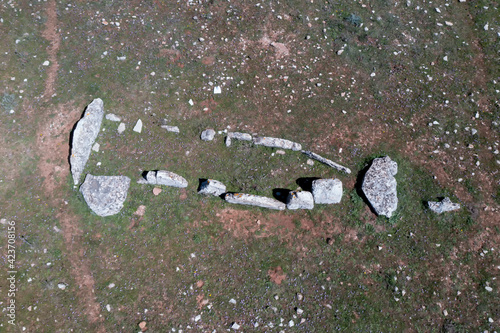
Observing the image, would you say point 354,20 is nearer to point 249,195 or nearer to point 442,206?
point 442,206

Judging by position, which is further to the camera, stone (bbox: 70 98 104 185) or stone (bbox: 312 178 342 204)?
stone (bbox: 70 98 104 185)

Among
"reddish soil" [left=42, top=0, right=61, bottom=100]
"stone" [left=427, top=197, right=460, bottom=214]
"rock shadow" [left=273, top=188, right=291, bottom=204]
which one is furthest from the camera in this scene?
"reddish soil" [left=42, top=0, right=61, bottom=100]

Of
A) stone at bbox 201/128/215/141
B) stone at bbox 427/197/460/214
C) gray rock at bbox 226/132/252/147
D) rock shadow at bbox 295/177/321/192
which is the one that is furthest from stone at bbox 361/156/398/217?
stone at bbox 201/128/215/141

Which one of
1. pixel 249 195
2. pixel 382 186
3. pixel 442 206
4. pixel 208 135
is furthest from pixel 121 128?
pixel 442 206

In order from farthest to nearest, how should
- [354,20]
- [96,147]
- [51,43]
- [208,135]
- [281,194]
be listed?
[354,20] < [51,43] < [208,135] < [96,147] < [281,194]

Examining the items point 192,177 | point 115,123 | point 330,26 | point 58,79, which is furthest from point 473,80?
point 58,79

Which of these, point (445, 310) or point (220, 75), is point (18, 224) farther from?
point (445, 310)

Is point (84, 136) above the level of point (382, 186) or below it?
below

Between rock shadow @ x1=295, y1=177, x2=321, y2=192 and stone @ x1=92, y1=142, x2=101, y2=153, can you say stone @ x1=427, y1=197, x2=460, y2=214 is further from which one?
stone @ x1=92, y1=142, x2=101, y2=153
